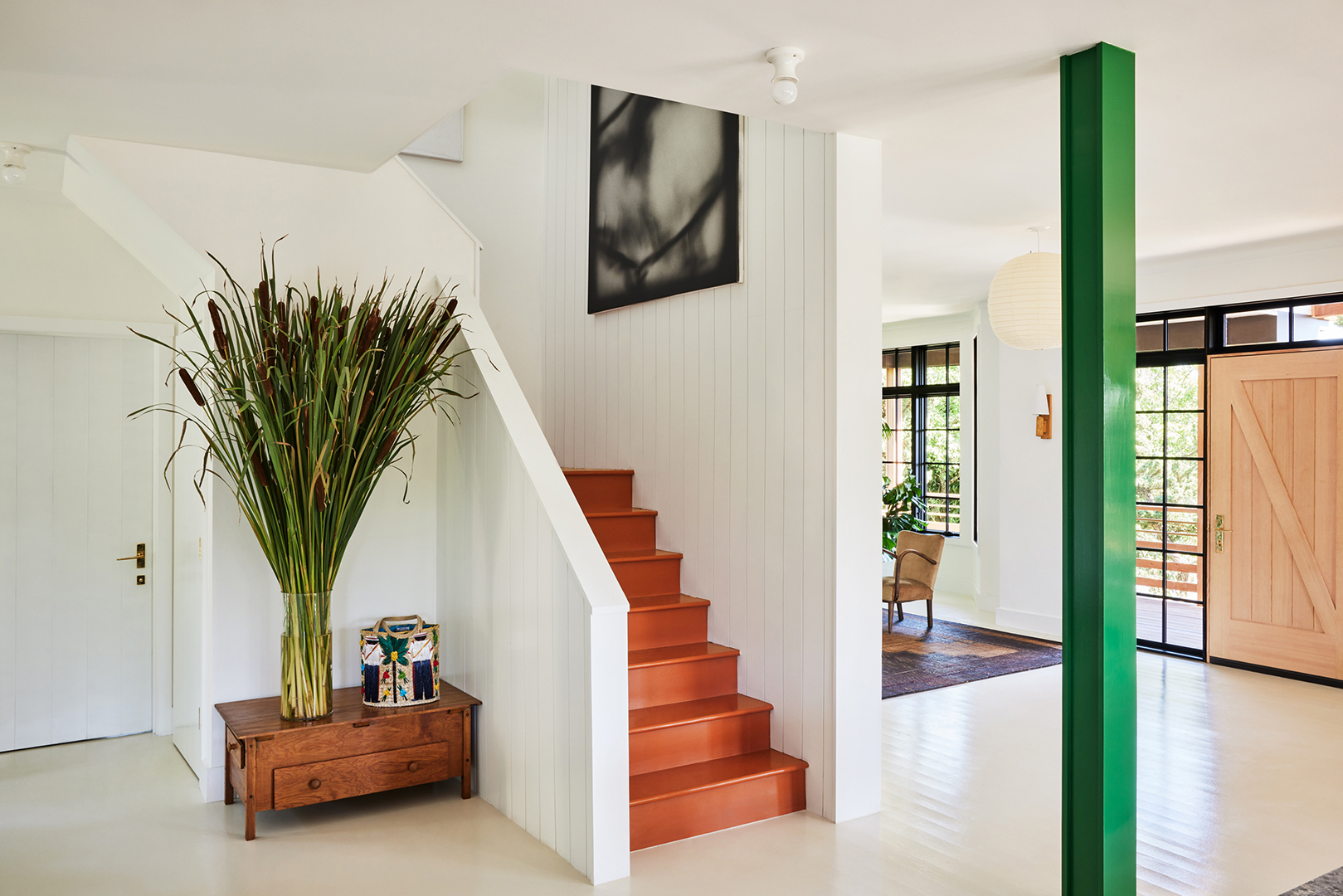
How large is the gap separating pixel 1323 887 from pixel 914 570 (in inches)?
167

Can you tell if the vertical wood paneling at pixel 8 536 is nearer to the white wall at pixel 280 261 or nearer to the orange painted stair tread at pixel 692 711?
the white wall at pixel 280 261

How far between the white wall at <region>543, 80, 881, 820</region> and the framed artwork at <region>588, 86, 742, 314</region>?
113 millimetres

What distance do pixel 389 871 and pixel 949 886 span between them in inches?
69.6

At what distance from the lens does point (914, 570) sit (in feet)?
23.5

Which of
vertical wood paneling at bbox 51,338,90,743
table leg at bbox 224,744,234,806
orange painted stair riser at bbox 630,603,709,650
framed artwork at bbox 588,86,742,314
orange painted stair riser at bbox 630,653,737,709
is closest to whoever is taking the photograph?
table leg at bbox 224,744,234,806

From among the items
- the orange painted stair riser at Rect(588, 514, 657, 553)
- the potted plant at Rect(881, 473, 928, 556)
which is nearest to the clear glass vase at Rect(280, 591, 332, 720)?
the orange painted stair riser at Rect(588, 514, 657, 553)

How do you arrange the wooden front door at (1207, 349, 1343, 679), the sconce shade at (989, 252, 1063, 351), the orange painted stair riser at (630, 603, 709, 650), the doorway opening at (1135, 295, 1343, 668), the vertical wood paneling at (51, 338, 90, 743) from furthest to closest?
the doorway opening at (1135, 295, 1343, 668), the wooden front door at (1207, 349, 1343, 679), the sconce shade at (989, 252, 1063, 351), the vertical wood paneling at (51, 338, 90, 743), the orange painted stair riser at (630, 603, 709, 650)

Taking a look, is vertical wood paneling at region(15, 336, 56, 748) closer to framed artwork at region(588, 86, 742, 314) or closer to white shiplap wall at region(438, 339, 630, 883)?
white shiplap wall at region(438, 339, 630, 883)

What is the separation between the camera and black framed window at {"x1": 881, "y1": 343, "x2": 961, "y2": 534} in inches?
355

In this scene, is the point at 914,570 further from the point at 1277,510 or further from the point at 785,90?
the point at 785,90

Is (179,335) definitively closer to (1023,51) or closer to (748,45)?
(748,45)

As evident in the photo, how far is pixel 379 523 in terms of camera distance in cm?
404

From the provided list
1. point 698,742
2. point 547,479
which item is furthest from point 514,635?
point 698,742

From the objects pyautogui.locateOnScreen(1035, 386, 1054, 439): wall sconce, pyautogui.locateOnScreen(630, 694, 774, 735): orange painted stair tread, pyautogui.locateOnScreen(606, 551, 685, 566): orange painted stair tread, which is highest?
pyautogui.locateOnScreen(1035, 386, 1054, 439): wall sconce
